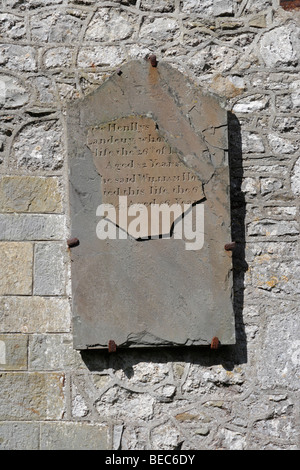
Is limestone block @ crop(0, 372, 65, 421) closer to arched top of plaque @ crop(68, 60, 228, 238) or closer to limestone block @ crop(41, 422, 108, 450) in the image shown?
limestone block @ crop(41, 422, 108, 450)

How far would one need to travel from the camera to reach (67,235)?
3463 mm

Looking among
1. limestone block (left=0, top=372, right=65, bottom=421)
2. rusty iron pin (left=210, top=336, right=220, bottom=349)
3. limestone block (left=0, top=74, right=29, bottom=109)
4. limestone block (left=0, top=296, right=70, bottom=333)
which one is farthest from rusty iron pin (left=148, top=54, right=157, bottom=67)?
limestone block (left=0, top=372, right=65, bottom=421)

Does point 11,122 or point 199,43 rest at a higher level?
point 199,43

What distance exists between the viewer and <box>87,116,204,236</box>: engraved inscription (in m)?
3.37

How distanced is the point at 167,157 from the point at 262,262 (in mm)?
779

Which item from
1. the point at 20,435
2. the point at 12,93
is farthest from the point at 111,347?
the point at 12,93

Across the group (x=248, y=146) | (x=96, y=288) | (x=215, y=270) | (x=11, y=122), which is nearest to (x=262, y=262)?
(x=215, y=270)

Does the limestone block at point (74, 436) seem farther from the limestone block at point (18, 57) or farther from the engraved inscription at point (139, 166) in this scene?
the limestone block at point (18, 57)

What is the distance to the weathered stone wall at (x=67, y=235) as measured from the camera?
3287 millimetres

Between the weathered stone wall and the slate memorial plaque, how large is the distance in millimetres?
145

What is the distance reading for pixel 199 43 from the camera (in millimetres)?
3684

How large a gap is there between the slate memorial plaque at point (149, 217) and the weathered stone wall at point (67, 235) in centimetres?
14

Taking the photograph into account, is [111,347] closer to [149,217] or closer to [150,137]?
[149,217]
